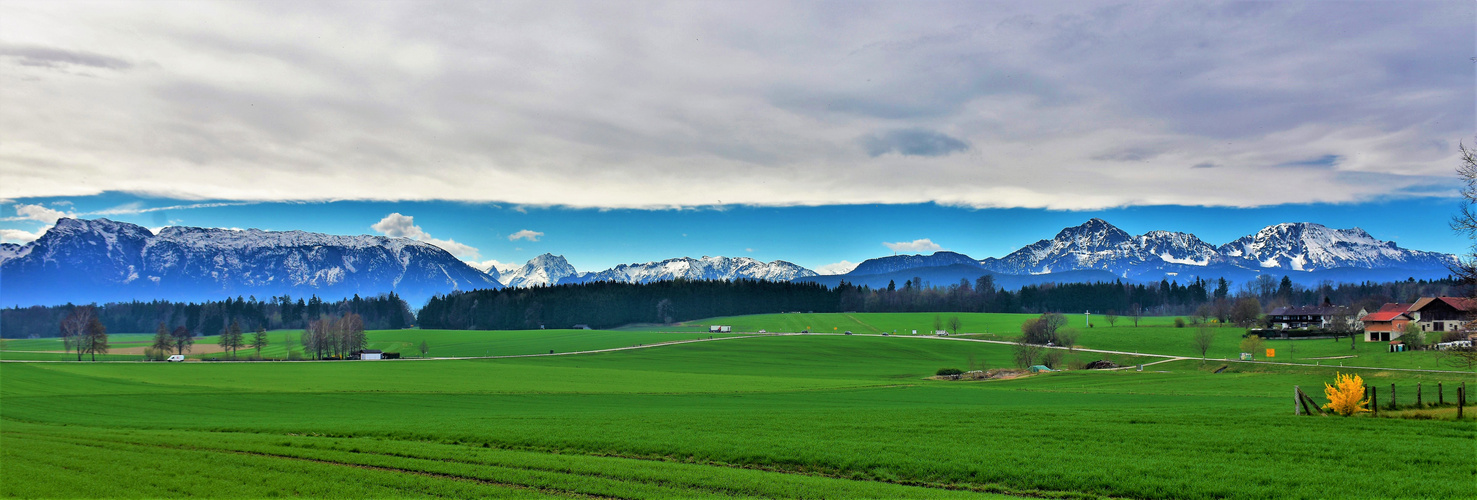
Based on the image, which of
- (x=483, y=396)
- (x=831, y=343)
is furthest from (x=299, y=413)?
(x=831, y=343)

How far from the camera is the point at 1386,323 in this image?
97.7 m

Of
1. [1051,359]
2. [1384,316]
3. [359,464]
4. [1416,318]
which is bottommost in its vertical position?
[1051,359]

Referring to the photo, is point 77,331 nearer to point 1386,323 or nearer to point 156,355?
Result: point 156,355

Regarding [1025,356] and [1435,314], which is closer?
[1025,356]

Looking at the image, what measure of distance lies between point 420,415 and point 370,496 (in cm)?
1995

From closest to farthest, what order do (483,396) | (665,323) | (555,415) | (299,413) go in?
(555,415) → (299,413) → (483,396) → (665,323)

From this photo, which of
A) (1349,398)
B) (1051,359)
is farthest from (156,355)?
(1349,398)

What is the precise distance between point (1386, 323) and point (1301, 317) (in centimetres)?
2834

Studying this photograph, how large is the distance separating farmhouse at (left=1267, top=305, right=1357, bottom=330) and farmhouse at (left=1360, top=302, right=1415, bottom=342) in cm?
1903

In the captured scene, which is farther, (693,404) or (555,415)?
(693,404)

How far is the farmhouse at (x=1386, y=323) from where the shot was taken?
3745 inches

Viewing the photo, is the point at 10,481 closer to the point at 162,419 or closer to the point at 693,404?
the point at 162,419

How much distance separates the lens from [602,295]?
183750 mm

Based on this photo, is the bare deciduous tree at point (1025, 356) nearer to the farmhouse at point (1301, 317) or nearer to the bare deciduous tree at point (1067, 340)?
the bare deciduous tree at point (1067, 340)
